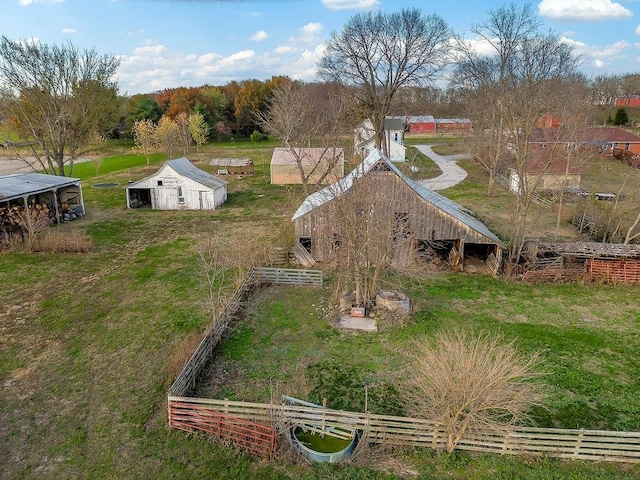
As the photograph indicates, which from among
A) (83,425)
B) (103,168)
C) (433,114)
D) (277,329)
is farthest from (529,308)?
(433,114)

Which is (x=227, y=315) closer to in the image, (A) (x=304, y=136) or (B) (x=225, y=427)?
(B) (x=225, y=427)

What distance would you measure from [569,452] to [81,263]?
22.6 meters

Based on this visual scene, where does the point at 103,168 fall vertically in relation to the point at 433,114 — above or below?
below

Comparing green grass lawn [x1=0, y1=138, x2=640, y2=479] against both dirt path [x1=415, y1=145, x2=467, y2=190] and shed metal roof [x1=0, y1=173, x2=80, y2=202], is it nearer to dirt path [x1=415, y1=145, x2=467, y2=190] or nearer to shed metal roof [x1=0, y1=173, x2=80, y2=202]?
shed metal roof [x1=0, y1=173, x2=80, y2=202]

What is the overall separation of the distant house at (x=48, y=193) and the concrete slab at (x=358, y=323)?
2218 centimetres

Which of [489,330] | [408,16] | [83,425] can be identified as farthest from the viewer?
[408,16]

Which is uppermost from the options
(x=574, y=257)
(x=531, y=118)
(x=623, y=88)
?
(x=623, y=88)

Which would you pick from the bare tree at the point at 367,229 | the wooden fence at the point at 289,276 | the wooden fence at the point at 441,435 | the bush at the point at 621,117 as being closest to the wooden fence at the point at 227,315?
the wooden fence at the point at 289,276

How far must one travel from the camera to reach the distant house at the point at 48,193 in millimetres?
28469

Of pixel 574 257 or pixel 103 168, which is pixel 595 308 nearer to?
pixel 574 257

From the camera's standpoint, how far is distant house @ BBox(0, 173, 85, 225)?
93.4 ft

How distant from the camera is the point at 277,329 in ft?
54.3

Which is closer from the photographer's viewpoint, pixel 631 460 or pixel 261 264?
pixel 631 460

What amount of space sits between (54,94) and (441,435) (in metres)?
40.6
